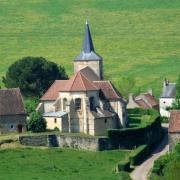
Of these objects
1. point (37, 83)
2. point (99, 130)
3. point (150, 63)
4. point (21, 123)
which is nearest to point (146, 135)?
point (99, 130)

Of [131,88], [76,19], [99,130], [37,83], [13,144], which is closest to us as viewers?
[13,144]

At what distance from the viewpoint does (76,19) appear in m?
171

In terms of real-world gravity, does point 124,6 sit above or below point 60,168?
above

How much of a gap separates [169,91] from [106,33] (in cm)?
4127

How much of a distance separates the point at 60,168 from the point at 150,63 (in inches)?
2679

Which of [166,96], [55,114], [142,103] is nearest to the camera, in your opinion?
[55,114]

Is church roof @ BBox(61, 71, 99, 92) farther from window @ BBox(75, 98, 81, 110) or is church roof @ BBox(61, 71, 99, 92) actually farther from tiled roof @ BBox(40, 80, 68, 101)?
tiled roof @ BBox(40, 80, 68, 101)

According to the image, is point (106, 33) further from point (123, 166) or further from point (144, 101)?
point (123, 166)

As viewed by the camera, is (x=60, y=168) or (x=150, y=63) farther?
(x=150, y=63)

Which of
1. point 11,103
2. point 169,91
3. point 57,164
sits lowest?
point 57,164

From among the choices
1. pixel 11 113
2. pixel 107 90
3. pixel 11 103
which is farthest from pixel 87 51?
pixel 11 113

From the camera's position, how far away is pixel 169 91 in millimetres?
124562

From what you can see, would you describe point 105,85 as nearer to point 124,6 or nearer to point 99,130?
point 99,130

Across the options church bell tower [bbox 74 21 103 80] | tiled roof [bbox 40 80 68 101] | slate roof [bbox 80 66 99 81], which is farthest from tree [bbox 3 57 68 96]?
tiled roof [bbox 40 80 68 101]
